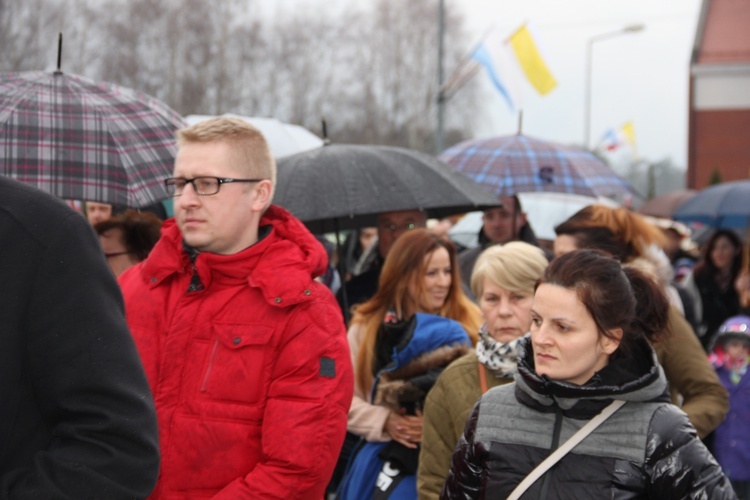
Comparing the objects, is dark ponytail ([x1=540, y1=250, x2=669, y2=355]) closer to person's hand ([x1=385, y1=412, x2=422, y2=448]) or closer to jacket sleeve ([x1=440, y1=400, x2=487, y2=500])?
jacket sleeve ([x1=440, y1=400, x2=487, y2=500])

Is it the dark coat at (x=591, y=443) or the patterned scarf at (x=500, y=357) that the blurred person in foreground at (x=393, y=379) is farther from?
the dark coat at (x=591, y=443)

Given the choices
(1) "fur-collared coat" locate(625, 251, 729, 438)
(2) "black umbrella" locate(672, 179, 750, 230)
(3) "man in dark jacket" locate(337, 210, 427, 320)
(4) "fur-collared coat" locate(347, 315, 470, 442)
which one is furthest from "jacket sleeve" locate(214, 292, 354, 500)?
(2) "black umbrella" locate(672, 179, 750, 230)

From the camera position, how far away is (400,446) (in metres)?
4.43

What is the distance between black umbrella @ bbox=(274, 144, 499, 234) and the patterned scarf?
1.41 meters

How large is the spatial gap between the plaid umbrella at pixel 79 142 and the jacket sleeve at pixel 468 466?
6.61ft

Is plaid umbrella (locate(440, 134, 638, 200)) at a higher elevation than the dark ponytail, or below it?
higher

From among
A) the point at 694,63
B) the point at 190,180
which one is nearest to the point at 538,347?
the point at 190,180

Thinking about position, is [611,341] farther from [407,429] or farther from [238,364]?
[407,429]

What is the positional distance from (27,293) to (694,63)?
53.8m

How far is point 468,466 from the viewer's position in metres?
3.12

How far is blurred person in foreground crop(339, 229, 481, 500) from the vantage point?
173 inches

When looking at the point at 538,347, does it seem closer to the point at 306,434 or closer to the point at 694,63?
the point at 306,434

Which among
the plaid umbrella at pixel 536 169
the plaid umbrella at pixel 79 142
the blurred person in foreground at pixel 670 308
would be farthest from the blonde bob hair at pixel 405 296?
the plaid umbrella at pixel 536 169

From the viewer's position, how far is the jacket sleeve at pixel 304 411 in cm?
297
